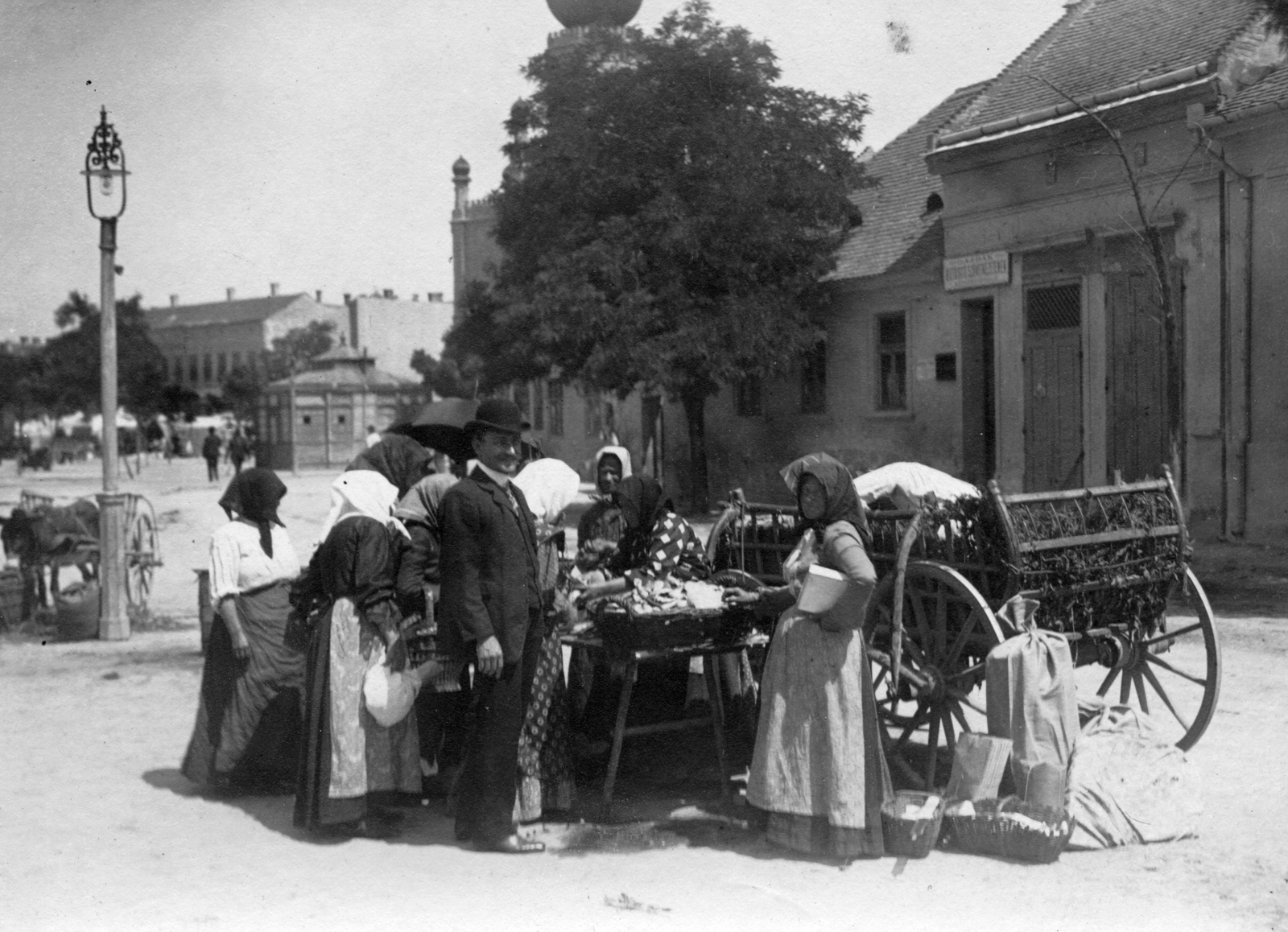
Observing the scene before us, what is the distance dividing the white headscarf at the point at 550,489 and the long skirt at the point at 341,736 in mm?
1535

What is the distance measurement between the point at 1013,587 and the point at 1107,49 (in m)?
13.6

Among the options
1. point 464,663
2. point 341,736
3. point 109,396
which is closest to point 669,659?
point 464,663

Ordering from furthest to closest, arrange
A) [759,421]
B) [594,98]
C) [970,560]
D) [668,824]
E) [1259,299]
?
[759,421] → [594,98] → [1259,299] → [970,560] → [668,824]

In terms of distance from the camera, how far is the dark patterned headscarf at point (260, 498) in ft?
20.4

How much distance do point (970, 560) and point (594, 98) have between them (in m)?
14.8

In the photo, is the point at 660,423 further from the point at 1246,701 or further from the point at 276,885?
the point at 276,885

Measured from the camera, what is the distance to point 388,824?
557 centimetres

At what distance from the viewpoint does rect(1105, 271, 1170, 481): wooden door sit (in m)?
15.4

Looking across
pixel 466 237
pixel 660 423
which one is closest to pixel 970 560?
pixel 660 423

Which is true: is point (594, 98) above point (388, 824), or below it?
above

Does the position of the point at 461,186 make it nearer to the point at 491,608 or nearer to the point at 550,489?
the point at 550,489

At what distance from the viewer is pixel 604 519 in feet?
24.1

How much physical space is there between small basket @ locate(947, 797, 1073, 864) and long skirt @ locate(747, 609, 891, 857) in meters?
0.32

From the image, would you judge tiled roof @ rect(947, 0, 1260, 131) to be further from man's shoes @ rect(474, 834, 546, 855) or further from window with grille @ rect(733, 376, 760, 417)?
man's shoes @ rect(474, 834, 546, 855)
